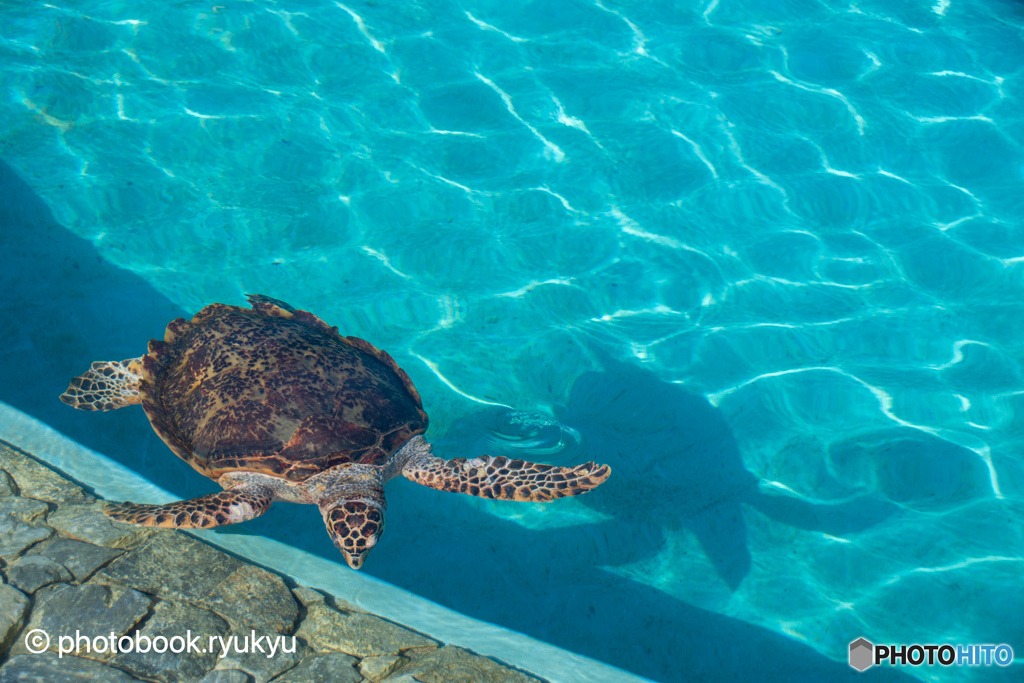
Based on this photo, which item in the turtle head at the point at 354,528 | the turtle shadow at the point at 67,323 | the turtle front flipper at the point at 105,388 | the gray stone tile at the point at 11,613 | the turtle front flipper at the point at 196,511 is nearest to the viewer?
the gray stone tile at the point at 11,613

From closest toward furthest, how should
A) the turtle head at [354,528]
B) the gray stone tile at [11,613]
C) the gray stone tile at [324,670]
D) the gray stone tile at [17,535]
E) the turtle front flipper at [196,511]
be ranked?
1. the gray stone tile at [11,613]
2. the gray stone tile at [324,670]
3. the gray stone tile at [17,535]
4. the turtle front flipper at [196,511]
5. the turtle head at [354,528]

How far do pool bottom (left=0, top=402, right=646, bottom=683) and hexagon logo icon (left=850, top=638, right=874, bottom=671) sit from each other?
151cm

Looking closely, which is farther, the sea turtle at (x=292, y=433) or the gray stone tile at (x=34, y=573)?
the sea turtle at (x=292, y=433)

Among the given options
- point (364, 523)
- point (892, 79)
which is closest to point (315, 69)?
point (364, 523)

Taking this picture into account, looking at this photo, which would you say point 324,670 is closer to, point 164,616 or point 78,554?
point 164,616

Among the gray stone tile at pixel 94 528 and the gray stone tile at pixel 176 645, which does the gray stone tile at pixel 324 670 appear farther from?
the gray stone tile at pixel 94 528

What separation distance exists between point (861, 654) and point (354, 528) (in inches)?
114

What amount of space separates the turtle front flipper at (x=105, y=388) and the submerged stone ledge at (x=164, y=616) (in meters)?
0.73

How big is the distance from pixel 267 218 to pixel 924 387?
5.03 meters

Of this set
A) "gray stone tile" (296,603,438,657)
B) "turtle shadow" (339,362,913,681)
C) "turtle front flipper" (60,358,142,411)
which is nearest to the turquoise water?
"turtle shadow" (339,362,913,681)

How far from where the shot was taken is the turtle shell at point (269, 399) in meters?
3.13

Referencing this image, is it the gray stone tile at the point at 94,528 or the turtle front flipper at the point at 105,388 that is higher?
the gray stone tile at the point at 94,528

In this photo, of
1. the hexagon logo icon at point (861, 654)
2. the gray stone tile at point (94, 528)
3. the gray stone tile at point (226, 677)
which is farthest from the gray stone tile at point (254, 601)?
the hexagon logo icon at point (861, 654)

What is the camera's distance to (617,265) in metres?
5.05
